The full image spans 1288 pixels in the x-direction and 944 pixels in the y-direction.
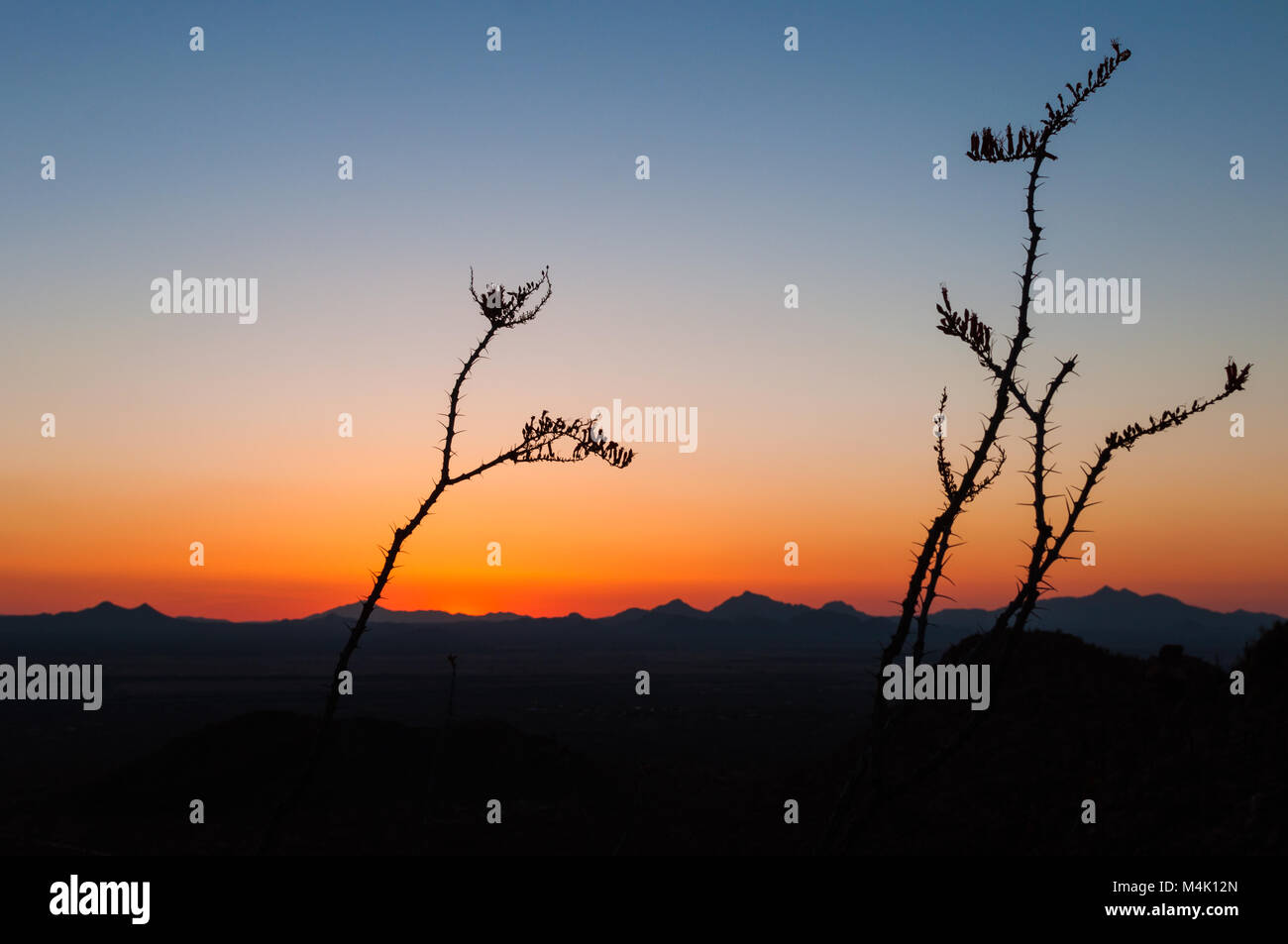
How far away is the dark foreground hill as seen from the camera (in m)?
22.2

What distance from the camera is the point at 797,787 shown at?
3319 cm

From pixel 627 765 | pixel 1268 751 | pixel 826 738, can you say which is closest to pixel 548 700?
pixel 826 738

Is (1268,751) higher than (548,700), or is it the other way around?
(1268,751)

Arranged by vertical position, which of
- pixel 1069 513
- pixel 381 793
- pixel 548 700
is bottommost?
pixel 548 700

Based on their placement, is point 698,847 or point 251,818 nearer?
point 698,847

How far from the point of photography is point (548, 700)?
292 ft

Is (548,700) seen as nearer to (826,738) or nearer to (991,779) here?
(826,738)

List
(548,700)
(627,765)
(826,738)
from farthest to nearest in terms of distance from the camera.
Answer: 1. (548,700)
2. (826,738)
3. (627,765)

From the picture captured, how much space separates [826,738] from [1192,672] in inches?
1405

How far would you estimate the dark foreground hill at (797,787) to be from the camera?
874 inches

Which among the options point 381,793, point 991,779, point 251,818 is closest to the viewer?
point 991,779
